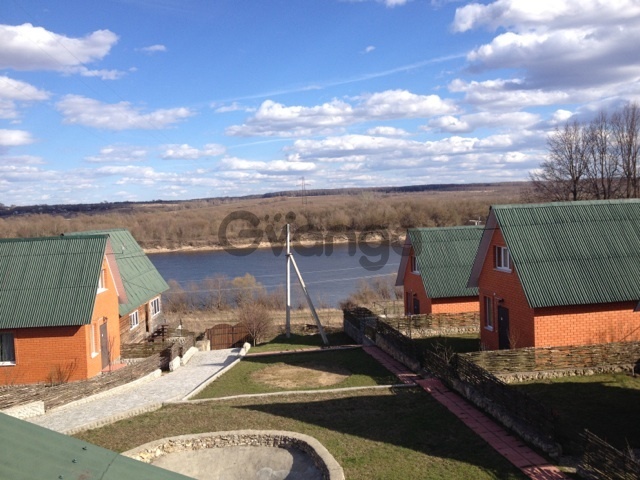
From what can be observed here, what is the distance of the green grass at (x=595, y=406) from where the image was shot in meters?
10.3

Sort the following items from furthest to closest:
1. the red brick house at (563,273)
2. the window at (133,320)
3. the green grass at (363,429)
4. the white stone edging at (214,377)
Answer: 1. the window at (133,320)
2. the red brick house at (563,273)
3. the white stone edging at (214,377)
4. the green grass at (363,429)

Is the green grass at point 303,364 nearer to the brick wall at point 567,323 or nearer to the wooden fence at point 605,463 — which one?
the brick wall at point 567,323

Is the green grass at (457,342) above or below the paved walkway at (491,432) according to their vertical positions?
below

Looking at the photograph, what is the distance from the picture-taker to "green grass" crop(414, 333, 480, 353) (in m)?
19.6

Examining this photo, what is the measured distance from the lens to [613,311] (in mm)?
16234

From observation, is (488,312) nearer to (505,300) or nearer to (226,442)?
(505,300)

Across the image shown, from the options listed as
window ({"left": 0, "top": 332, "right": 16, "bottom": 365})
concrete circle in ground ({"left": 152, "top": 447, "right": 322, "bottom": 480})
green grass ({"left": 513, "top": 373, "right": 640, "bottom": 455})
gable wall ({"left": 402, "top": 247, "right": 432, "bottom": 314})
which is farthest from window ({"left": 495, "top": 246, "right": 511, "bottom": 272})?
window ({"left": 0, "top": 332, "right": 16, "bottom": 365})

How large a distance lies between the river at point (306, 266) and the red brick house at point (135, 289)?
1501cm

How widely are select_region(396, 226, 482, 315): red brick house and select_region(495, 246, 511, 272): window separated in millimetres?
5441

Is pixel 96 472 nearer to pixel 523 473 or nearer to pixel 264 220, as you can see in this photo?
pixel 523 473

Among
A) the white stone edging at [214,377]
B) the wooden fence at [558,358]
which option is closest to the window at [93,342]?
the white stone edging at [214,377]

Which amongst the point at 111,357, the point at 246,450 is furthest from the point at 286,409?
the point at 111,357

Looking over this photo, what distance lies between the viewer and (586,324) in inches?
634

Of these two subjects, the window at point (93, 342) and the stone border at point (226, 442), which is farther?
the window at point (93, 342)
